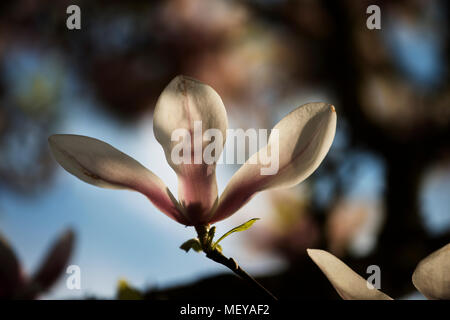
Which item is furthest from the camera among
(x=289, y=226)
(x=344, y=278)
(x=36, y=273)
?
(x=289, y=226)

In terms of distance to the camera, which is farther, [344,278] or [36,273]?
[36,273]

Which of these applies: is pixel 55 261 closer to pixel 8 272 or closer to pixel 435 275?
pixel 8 272

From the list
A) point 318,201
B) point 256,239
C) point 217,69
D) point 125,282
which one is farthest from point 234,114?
point 125,282

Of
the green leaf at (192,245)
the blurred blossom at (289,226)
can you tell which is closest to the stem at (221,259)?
the green leaf at (192,245)

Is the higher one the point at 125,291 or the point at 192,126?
the point at 192,126

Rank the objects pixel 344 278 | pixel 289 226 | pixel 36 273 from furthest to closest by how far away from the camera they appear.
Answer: pixel 289 226 → pixel 36 273 → pixel 344 278

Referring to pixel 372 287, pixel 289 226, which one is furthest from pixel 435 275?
pixel 289 226

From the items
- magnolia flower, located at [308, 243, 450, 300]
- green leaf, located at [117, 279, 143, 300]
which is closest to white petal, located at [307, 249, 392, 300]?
magnolia flower, located at [308, 243, 450, 300]
